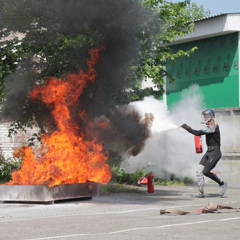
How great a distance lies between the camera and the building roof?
109 feet

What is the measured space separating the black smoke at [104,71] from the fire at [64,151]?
0.31 m

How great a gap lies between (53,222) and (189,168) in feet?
38.3

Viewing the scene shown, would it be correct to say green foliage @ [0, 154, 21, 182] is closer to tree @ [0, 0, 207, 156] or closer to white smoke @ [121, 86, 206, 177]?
white smoke @ [121, 86, 206, 177]

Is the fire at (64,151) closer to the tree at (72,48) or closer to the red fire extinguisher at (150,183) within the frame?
the tree at (72,48)

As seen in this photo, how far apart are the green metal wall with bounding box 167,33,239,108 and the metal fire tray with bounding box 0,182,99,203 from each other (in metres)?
18.9

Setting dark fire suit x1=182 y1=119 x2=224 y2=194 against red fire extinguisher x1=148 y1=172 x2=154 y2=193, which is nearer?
dark fire suit x1=182 y1=119 x2=224 y2=194

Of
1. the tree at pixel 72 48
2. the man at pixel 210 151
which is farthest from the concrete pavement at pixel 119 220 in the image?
the tree at pixel 72 48

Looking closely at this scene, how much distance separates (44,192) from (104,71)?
3528mm

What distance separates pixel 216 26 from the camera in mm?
34469

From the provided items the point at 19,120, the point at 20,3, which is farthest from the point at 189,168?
the point at 20,3

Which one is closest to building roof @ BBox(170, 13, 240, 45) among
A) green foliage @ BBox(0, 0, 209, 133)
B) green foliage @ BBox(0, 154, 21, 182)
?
green foliage @ BBox(0, 154, 21, 182)

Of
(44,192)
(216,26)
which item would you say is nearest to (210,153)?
(44,192)

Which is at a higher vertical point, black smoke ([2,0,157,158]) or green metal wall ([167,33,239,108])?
green metal wall ([167,33,239,108])

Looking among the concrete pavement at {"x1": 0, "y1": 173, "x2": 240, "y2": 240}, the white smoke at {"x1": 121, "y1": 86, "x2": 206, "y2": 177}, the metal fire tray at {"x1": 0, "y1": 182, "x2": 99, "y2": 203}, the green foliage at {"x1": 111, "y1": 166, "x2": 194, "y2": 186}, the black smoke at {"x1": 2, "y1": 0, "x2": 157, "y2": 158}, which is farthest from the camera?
the green foliage at {"x1": 111, "y1": 166, "x2": 194, "y2": 186}
